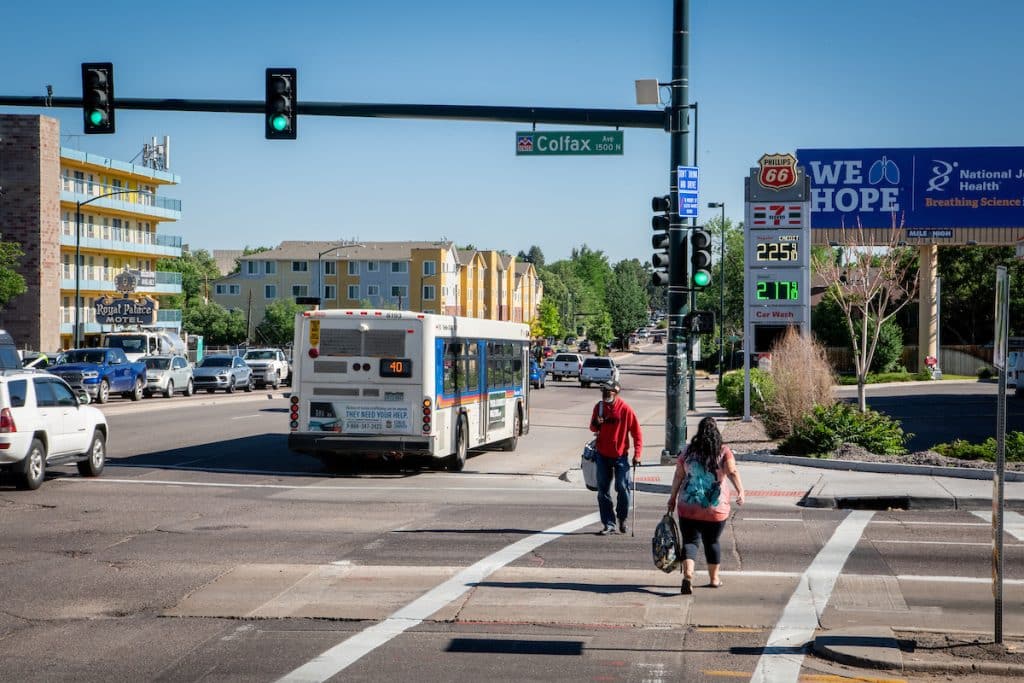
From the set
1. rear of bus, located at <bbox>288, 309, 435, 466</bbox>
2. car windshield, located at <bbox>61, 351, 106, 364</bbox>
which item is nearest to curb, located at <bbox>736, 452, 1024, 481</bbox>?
rear of bus, located at <bbox>288, 309, 435, 466</bbox>

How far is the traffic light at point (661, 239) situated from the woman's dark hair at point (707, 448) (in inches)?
428

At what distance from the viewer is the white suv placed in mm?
16797

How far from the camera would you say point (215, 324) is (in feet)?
355

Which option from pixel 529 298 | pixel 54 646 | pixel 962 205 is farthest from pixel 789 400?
pixel 529 298

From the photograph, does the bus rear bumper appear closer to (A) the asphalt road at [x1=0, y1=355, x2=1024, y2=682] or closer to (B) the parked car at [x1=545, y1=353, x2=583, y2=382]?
(A) the asphalt road at [x1=0, y1=355, x2=1024, y2=682]

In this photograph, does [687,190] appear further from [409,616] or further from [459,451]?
[409,616]

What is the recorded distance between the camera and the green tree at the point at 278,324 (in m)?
102

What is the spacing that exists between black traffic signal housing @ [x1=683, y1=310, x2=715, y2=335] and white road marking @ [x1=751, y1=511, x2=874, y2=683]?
25.0ft

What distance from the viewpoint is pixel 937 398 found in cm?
4441

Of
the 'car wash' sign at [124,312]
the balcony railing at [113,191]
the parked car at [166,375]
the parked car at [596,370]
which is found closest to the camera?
the parked car at [166,375]

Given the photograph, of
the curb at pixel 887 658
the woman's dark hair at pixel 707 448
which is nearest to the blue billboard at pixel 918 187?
the woman's dark hair at pixel 707 448

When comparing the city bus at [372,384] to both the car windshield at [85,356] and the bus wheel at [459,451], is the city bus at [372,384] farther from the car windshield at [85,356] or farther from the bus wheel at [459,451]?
the car windshield at [85,356]

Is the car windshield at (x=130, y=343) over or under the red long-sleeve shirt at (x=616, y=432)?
over

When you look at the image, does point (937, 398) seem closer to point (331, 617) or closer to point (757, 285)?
point (757, 285)
